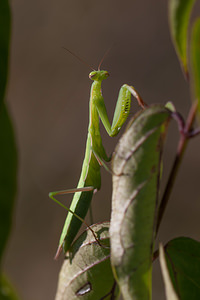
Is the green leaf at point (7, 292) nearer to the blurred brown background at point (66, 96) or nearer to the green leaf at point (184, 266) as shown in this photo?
the green leaf at point (184, 266)

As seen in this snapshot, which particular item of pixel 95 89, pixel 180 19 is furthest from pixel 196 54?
pixel 95 89

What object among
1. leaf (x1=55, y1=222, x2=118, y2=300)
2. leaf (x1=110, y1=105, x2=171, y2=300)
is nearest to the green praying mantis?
leaf (x1=55, y1=222, x2=118, y2=300)

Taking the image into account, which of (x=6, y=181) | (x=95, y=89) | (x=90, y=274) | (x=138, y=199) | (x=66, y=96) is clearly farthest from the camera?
(x=66, y=96)

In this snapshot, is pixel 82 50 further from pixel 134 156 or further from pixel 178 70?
pixel 134 156

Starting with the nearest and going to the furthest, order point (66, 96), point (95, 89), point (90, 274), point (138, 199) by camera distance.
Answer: point (138, 199) → point (90, 274) → point (95, 89) → point (66, 96)

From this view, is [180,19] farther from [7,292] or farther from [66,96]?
[66,96]

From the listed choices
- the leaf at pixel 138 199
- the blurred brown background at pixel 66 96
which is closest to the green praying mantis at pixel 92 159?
the leaf at pixel 138 199

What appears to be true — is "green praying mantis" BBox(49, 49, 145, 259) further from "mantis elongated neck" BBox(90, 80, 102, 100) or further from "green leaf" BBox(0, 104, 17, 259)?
"green leaf" BBox(0, 104, 17, 259)
